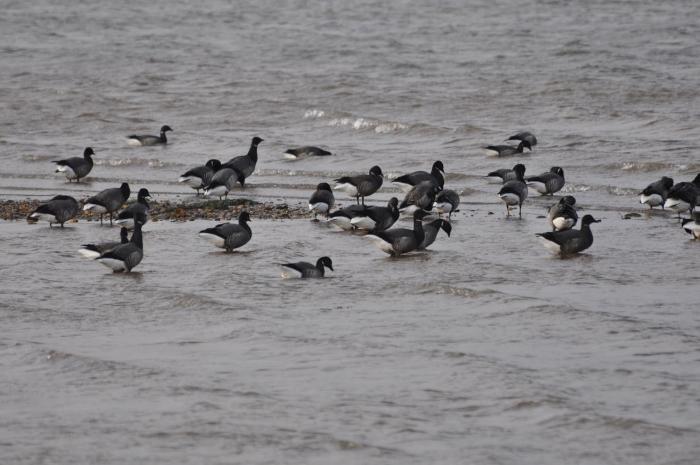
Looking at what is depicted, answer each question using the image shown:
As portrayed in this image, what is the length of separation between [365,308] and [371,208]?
172 inches

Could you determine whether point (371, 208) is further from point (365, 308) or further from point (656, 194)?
point (365, 308)

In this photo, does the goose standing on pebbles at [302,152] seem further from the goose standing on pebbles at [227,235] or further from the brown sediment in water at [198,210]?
the goose standing on pebbles at [227,235]

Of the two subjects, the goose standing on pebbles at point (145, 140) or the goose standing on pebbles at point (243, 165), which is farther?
the goose standing on pebbles at point (145, 140)

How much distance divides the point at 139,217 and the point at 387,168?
843 centimetres

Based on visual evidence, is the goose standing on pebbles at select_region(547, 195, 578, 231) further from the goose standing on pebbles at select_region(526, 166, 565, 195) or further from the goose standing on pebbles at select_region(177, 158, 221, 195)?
the goose standing on pebbles at select_region(177, 158, 221, 195)

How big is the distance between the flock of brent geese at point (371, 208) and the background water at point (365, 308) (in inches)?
9.8

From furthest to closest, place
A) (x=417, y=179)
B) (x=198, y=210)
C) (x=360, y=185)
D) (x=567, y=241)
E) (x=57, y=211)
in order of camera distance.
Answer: (x=417, y=179) → (x=360, y=185) → (x=198, y=210) → (x=57, y=211) → (x=567, y=241)

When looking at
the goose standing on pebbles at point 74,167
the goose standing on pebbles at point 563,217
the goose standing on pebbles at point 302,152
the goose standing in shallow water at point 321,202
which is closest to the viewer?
the goose standing on pebbles at point 563,217

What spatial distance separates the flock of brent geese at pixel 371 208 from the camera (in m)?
14.0

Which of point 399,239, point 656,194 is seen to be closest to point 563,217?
point 656,194

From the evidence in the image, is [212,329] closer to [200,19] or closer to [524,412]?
[524,412]

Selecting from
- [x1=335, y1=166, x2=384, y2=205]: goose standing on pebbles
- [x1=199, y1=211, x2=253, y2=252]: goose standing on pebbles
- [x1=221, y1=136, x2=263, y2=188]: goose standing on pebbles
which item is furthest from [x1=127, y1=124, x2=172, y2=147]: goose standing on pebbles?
[x1=199, y1=211, x2=253, y2=252]: goose standing on pebbles

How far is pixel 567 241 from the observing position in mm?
13953

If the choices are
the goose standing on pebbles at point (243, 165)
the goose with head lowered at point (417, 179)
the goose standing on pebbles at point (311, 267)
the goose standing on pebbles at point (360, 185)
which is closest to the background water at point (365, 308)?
the goose standing on pebbles at point (311, 267)
